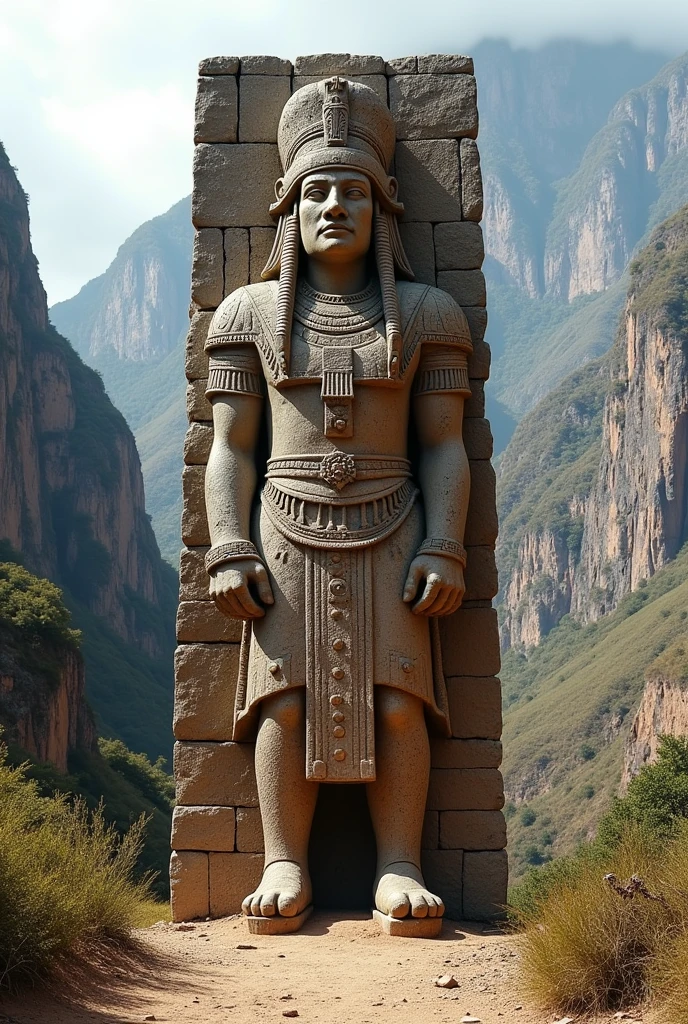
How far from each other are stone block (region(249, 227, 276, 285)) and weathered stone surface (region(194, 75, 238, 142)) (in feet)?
1.91

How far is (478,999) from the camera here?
552 centimetres

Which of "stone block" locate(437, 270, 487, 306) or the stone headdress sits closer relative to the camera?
the stone headdress

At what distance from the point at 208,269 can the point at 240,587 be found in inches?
83.0

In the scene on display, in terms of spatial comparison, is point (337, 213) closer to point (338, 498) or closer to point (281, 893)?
point (338, 498)

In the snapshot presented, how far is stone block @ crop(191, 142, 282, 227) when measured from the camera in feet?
27.1

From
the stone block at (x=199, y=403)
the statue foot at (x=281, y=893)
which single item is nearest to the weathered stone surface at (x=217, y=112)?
the stone block at (x=199, y=403)

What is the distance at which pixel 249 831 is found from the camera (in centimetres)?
761

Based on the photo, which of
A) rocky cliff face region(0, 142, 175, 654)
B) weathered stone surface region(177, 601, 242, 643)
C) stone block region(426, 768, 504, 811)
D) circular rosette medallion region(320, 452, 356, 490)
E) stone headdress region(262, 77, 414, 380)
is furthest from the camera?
rocky cliff face region(0, 142, 175, 654)

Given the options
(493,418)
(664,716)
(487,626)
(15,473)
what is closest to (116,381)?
(493,418)

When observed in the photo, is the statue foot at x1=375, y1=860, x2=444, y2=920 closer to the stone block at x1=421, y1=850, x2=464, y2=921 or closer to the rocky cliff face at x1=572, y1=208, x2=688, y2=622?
the stone block at x1=421, y1=850, x2=464, y2=921

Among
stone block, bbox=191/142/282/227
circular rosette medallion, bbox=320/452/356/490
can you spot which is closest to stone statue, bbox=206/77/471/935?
circular rosette medallion, bbox=320/452/356/490

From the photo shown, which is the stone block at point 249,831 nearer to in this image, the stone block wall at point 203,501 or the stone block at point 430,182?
the stone block wall at point 203,501

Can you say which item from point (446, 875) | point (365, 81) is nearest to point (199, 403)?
point (365, 81)

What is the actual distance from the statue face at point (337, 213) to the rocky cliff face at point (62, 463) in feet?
206
